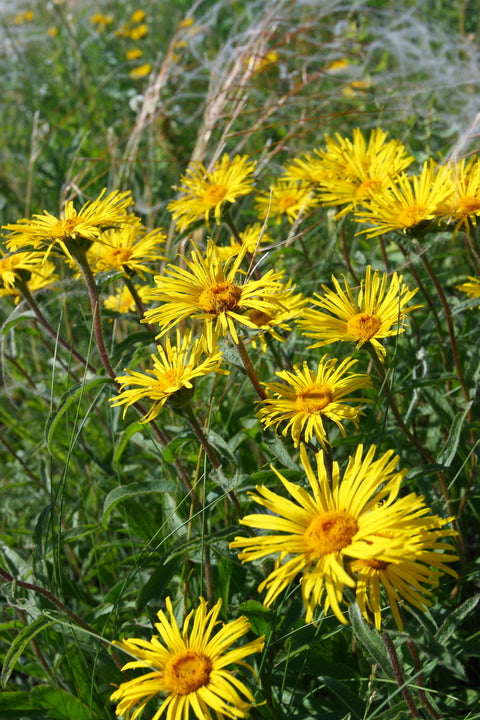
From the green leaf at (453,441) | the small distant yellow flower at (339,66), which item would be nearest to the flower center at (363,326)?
the green leaf at (453,441)

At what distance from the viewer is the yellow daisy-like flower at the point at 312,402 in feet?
4.54

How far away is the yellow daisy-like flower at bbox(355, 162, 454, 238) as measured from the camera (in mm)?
1715

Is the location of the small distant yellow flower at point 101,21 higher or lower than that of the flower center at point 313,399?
higher

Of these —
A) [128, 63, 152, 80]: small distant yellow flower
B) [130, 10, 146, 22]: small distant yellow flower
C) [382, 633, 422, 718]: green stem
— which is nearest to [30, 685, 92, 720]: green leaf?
[382, 633, 422, 718]: green stem

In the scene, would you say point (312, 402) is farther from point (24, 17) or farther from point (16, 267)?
point (24, 17)

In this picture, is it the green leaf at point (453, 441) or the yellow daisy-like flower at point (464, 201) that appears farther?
the yellow daisy-like flower at point (464, 201)

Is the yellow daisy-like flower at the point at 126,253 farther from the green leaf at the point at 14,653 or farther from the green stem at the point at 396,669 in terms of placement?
the green stem at the point at 396,669

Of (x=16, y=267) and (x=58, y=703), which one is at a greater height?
(x=16, y=267)

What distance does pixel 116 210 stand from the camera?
1688 millimetres

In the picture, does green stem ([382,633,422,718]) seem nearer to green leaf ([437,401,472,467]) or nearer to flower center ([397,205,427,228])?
green leaf ([437,401,472,467])

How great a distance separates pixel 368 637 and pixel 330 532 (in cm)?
18

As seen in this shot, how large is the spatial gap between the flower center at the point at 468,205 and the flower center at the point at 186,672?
43.8 inches

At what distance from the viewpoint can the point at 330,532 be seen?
1125mm

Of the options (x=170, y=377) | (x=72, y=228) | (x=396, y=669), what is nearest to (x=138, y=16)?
(x=72, y=228)
